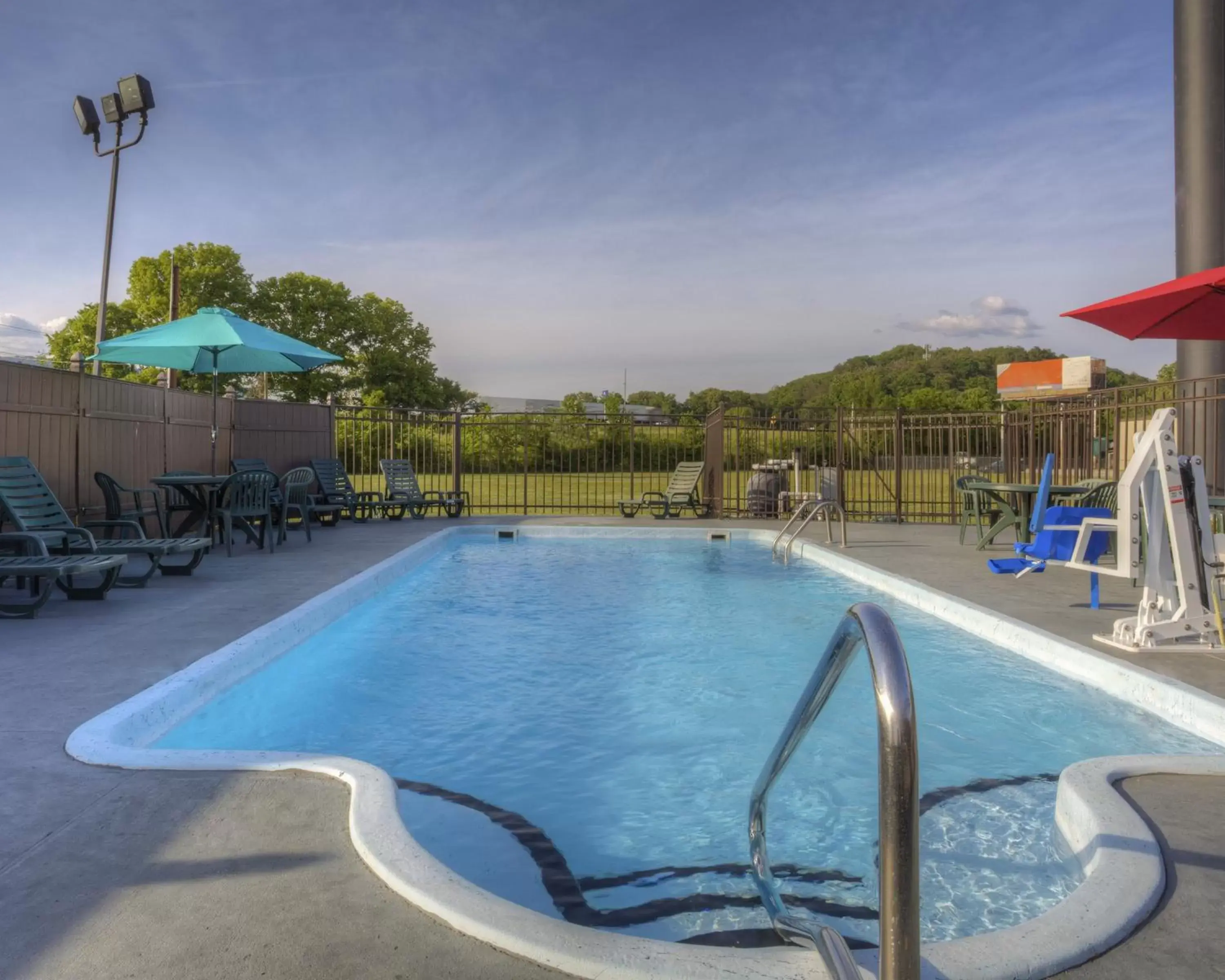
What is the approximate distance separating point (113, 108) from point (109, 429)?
5990 mm

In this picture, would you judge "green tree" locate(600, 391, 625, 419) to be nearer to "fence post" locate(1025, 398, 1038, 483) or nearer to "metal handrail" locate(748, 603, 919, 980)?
"fence post" locate(1025, 398, 1038, 483)

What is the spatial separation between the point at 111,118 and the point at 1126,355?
57.3 m

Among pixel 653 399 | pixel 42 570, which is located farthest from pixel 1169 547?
pixel 653 399

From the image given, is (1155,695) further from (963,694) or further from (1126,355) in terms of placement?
(1126,355)

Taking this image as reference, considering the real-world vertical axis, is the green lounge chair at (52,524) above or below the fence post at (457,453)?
below

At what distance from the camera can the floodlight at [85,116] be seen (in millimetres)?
12125

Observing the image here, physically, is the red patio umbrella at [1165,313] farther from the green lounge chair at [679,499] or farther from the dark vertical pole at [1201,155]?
the green lounge chair at [679,499]

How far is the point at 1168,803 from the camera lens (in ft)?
8.48

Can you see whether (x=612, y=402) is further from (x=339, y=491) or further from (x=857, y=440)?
(x=339, y=491)

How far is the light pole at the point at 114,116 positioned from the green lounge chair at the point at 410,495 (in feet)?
14.9

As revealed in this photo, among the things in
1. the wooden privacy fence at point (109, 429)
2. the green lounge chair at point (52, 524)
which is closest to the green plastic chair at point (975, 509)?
the green lounge chair at point (52, 524)

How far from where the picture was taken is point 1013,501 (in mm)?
10203

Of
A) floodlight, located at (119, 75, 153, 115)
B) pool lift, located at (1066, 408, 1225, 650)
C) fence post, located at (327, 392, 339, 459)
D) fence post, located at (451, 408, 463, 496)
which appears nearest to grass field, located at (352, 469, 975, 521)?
fence post, located at (451, 408, 463, 496)

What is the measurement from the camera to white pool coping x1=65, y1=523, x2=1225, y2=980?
1.71 m
